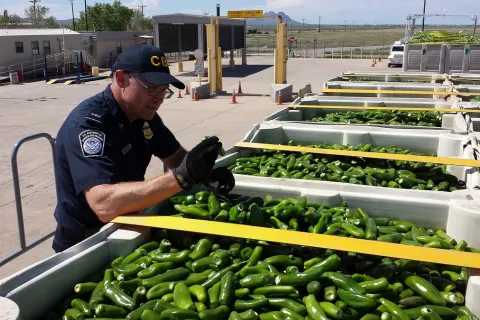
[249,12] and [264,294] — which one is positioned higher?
[249,12]

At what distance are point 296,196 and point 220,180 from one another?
0.86 m

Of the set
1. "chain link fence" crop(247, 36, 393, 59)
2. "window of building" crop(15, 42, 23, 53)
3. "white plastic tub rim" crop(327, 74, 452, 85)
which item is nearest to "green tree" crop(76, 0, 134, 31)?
Answer: "chain link fence" crop(247, 36, 393, 59)

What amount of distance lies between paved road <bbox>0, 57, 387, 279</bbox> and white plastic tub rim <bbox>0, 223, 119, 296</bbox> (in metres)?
3.24

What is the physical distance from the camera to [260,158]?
6.07 m

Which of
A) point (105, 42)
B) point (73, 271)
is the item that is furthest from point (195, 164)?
point (105, 42)

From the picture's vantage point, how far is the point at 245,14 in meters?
21.3

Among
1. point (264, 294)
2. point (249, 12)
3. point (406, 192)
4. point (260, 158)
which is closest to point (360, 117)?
point (260, 158)

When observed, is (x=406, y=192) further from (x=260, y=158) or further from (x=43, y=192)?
(x=43, y=192)

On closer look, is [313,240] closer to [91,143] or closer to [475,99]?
[91,143]

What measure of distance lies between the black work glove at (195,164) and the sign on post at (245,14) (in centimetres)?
1901

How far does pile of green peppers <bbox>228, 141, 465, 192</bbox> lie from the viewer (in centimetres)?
517

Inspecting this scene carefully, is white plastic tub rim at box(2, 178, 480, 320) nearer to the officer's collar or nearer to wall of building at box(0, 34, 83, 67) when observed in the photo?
the officer's collar

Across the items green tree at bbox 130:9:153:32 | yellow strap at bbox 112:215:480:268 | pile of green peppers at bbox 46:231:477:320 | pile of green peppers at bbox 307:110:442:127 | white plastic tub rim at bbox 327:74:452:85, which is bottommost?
pile of green peppers at bbox 46:231:477:320

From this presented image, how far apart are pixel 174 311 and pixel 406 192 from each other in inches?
107
